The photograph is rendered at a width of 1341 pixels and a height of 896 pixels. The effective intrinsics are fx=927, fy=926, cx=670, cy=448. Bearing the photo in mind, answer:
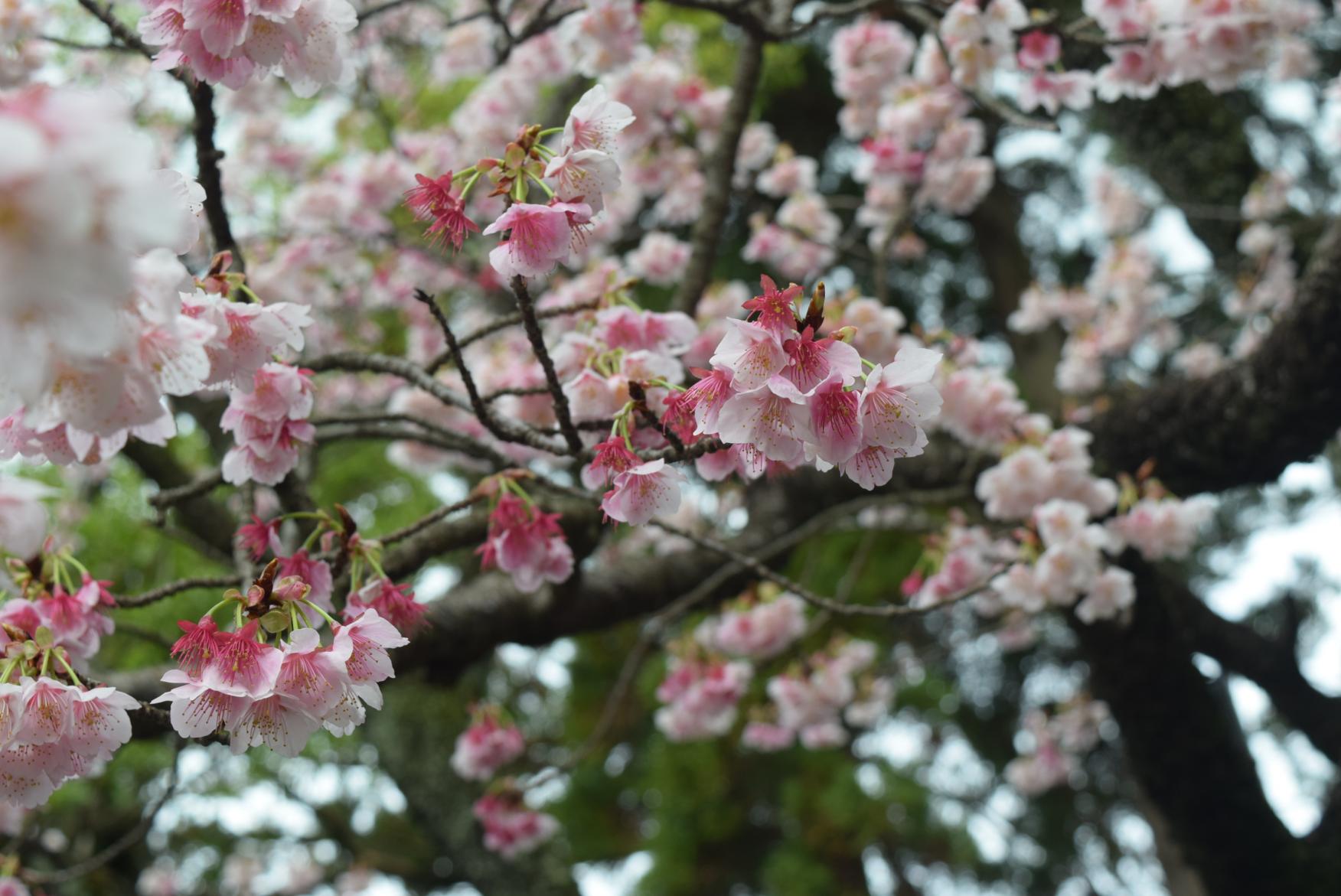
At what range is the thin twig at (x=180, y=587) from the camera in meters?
1.39

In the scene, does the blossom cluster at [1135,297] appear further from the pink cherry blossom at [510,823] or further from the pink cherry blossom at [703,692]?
the pink cherry blossom at [510,823]

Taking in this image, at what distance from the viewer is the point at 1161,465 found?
2.60 metres

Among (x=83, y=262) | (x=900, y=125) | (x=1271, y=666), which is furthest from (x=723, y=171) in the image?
(x=1271, y=666)

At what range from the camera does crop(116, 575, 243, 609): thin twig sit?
139cm

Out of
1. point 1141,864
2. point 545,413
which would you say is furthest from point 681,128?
point 1141,864

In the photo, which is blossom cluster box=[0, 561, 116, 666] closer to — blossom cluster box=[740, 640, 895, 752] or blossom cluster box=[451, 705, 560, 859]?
blossom cluster box=[451, 705, 560, 859]

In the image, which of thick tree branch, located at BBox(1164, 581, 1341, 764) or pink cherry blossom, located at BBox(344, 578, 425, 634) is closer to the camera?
pink cherry blossom, located at BBox(344, 578, 425, 634)

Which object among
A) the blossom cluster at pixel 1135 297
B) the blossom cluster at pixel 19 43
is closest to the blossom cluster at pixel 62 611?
the blossom cluster at pixel 19 43

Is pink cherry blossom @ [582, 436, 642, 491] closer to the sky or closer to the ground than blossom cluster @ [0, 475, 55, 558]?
closer to the ground

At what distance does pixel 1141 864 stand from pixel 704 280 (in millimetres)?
6555

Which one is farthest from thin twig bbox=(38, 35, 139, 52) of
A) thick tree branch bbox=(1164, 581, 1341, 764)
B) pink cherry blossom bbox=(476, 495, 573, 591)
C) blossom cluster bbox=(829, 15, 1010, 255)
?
thick tree branch bbox=(1164, 581, 1341, 764)

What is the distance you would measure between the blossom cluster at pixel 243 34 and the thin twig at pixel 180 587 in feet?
2.30

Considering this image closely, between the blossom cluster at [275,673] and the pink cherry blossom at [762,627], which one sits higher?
the blossom cluster at [275,673]

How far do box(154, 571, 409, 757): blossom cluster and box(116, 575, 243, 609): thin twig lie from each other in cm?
35
